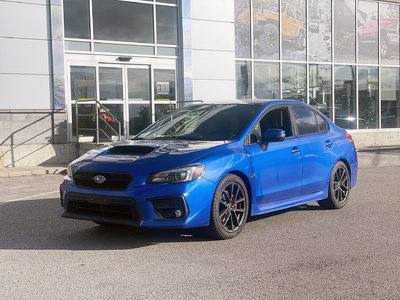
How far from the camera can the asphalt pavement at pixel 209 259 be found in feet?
13.6

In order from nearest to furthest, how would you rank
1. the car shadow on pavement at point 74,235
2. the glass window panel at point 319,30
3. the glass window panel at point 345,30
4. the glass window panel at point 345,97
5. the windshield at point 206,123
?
the car shadow on pavement at point 74,235 < the windshield at point 206,123 < the glass window panel at point 319,30 < the glass window panel at point 345,30 < the glass window panel at point 345,97

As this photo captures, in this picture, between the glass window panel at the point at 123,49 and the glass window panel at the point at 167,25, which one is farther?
the glass window panel at the point at 167,25

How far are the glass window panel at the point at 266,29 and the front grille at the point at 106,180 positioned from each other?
1489cm

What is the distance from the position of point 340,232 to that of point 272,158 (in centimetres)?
116

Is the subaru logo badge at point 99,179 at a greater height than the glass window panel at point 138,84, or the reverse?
the glass window panel at point 138,84

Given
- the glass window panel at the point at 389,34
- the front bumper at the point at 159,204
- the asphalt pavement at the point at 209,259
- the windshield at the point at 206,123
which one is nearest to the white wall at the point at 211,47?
the glass window panel at the point at 389,34

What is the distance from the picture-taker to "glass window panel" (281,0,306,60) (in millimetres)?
20500

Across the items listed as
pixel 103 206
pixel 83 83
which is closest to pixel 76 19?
pixel 83 83

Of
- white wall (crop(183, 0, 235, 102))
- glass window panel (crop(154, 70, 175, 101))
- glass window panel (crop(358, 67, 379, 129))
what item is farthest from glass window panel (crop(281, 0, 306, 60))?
glass window panel (crop(154, 70, 175, 101))

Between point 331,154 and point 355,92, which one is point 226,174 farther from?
point 355,92

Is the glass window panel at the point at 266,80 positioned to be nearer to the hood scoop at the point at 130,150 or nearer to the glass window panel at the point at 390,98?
the glass window panel at the point at 390,98

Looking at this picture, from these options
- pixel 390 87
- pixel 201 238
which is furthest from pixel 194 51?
pixel 201 238

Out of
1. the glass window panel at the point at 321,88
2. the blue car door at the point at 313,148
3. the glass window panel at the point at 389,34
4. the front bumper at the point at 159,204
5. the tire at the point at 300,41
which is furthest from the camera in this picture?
the glass window panel at the point at 389,34

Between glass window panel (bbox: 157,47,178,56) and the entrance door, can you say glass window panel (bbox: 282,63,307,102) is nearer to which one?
glass window panel (bbox: 157,47,178,56)
